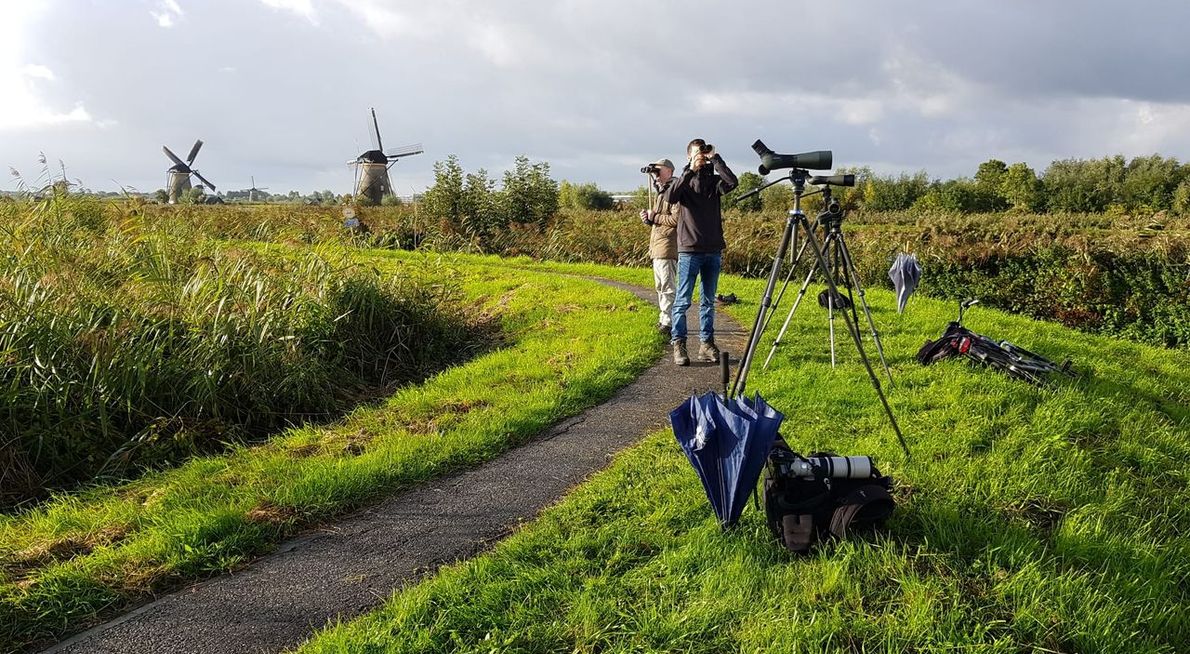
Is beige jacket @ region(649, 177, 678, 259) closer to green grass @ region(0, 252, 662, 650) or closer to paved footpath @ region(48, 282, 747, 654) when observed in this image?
green grass @ region(0, 252, 662, 650)

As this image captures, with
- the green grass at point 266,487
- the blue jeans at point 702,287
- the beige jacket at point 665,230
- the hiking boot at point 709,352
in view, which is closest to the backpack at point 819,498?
the green grass at point 266,487

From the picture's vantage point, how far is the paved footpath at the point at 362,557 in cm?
277

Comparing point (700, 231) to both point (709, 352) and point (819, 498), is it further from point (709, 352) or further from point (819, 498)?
point (819, 498)

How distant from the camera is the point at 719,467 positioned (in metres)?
3.19

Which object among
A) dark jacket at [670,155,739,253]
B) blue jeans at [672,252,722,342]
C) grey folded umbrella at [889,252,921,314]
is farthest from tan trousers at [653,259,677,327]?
grey folded umbrella at [889,252,921,314]

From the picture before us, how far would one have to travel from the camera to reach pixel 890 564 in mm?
2986

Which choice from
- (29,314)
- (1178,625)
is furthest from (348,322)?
(1178,625)

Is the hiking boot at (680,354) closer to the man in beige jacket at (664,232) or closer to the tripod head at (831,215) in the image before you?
the man in beige jacket at (664,232)

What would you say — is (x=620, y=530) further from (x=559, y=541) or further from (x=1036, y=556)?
(x=1036, y=556)

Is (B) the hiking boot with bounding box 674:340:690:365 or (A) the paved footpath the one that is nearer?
(A) the paved footpath

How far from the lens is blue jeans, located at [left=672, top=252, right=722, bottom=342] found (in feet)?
21.0

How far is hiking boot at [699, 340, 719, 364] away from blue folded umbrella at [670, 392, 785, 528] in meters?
3.50

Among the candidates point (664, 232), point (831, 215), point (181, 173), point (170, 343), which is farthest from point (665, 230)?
point (181, 173)

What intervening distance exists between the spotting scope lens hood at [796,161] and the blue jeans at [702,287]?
2465 millimetres
